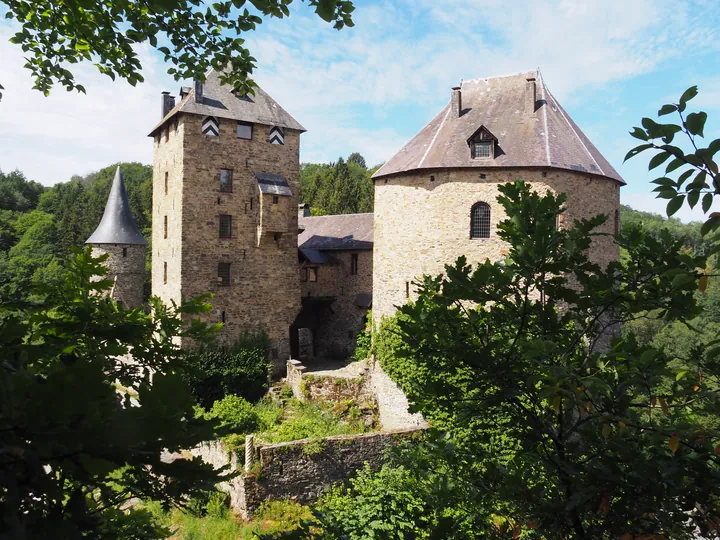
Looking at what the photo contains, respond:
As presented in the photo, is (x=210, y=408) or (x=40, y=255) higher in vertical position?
(x=40, y=255)

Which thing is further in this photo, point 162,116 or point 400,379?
point 162,116

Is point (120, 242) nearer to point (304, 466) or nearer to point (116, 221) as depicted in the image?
point (116, 221)

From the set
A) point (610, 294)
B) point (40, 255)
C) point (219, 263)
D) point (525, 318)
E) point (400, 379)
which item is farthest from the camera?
point (40, 255)

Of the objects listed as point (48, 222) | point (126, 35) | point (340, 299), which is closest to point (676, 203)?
point (126, 35)

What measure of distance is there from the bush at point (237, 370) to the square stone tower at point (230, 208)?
1.66ft

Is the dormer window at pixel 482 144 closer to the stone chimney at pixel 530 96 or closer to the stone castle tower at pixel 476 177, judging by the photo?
the stone castle tower at pixel 476 177

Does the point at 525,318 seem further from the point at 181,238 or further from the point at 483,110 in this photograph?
the point at 181,238

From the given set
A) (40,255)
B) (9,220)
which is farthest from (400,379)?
(9,220)

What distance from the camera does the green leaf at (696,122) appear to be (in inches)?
90.0

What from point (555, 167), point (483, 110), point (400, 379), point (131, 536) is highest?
point (483, 110)

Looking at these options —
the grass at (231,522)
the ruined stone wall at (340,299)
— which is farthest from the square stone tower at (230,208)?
the grass at (231,522)

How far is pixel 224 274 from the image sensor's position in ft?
72.5

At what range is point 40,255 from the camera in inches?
1955

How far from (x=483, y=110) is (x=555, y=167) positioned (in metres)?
3.74
